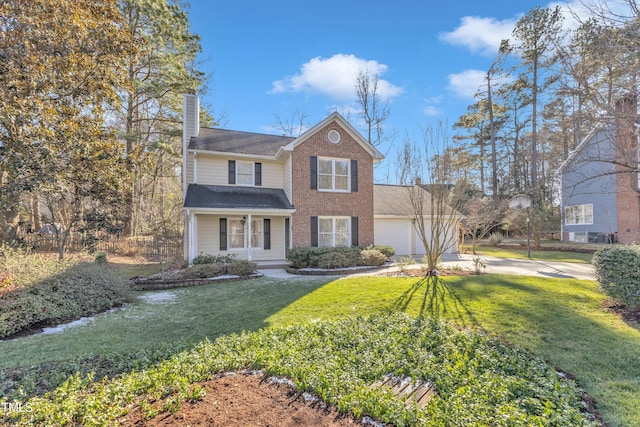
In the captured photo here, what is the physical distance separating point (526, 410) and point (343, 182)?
1333 cm

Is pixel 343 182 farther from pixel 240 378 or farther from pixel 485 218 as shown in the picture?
pixel 240 378

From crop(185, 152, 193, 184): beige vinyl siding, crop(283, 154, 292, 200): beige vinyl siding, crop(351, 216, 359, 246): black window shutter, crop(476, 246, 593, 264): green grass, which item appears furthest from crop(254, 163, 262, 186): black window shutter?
crop(476, 246, 593, 264): green grass

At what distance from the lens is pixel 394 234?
1883cm

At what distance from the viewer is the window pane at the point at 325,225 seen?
50.7 feet

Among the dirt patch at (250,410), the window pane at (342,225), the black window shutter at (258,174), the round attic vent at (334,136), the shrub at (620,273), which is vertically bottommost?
the dirt patch at (250,410)

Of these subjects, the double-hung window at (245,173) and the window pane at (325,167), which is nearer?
the window pane at (325,167)

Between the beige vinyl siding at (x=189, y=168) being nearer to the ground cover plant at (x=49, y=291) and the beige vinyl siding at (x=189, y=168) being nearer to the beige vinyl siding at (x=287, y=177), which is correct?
the beige vinyl siding at (x=287, y=177)

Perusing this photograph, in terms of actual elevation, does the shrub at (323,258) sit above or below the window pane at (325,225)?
below

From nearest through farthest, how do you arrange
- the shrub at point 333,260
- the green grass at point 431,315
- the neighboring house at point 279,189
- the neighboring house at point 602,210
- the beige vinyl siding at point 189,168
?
the green grass at point 431,315
the shrub at point 333,260
the neighboring house at point 279,189
the beige vinyl siding at point 189,168
the neighboring house at point 602,210

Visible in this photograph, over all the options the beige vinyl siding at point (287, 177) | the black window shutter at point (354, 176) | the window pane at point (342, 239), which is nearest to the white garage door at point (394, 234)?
the window pane at point (342, 239)

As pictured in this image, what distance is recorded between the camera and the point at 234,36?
14688 mm

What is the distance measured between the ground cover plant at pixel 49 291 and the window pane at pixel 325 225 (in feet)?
29.1

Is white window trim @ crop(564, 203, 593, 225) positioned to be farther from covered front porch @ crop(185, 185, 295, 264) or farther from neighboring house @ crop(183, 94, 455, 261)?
covered front porch @ crop(185, 185, 295, 264)

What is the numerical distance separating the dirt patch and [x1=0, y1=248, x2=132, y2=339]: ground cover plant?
5016mm
